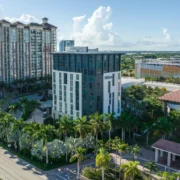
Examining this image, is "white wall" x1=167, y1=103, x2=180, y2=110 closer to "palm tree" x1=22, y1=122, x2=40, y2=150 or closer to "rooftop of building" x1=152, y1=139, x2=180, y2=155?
"rooftop of building" x1=152, y1=139, x2=180, y2=155

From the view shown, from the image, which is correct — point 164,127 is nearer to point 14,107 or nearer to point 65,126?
point 65,126

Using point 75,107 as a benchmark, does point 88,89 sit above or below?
above

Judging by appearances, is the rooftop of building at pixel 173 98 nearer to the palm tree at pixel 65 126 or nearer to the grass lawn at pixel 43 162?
the palm tree at pixel 65 126

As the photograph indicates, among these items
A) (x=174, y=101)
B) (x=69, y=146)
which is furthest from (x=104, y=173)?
(x=174, y=101)

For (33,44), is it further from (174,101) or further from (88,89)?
(174,101)

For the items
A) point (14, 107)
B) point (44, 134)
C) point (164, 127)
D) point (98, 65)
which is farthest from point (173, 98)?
point (14, 107)

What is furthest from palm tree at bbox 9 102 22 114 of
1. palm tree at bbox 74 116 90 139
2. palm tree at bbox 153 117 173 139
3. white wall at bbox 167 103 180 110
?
white wall at bbox 167 103 180 110

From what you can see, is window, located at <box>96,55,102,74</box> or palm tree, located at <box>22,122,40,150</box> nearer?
palm tree, located at <box>22,122,40,150</box>

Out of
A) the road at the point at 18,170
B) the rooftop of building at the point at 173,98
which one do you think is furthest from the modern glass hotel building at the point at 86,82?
the road at the point at 18,170
